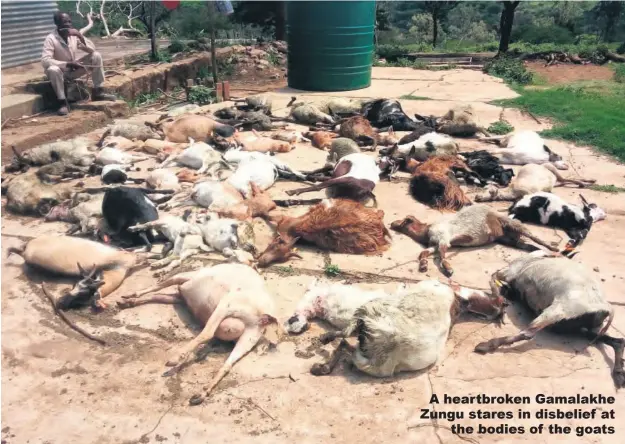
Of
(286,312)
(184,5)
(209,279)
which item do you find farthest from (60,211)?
(184,5)

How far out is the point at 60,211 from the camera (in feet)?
18.1

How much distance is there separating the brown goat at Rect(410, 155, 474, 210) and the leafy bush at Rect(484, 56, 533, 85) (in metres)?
8.14

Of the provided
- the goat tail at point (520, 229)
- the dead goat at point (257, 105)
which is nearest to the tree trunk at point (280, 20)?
the dead goat at point (257, 105)

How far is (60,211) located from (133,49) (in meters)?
12.2

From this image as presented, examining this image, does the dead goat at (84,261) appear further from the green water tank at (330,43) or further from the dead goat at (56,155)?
the green water tank at (330,43)

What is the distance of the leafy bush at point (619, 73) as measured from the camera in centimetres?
1307

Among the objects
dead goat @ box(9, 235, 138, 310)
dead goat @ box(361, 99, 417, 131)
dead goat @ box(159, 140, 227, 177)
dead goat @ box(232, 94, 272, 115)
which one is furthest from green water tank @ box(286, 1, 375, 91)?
dead goat @ box(9, 235, 138, 310)

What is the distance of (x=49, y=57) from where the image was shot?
8977 mm

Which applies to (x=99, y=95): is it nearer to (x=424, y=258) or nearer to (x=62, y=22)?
(x=62, y=22)

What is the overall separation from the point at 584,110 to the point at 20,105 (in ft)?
31.1

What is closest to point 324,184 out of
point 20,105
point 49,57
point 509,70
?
point 20,105

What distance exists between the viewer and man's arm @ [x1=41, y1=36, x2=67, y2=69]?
29.2ft

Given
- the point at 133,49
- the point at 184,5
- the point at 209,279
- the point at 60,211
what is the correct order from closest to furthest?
the point at 209,279, the point at 60,211, the point at 133,49, the point at 184,5

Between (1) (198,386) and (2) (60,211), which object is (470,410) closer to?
(1) (198,386)
